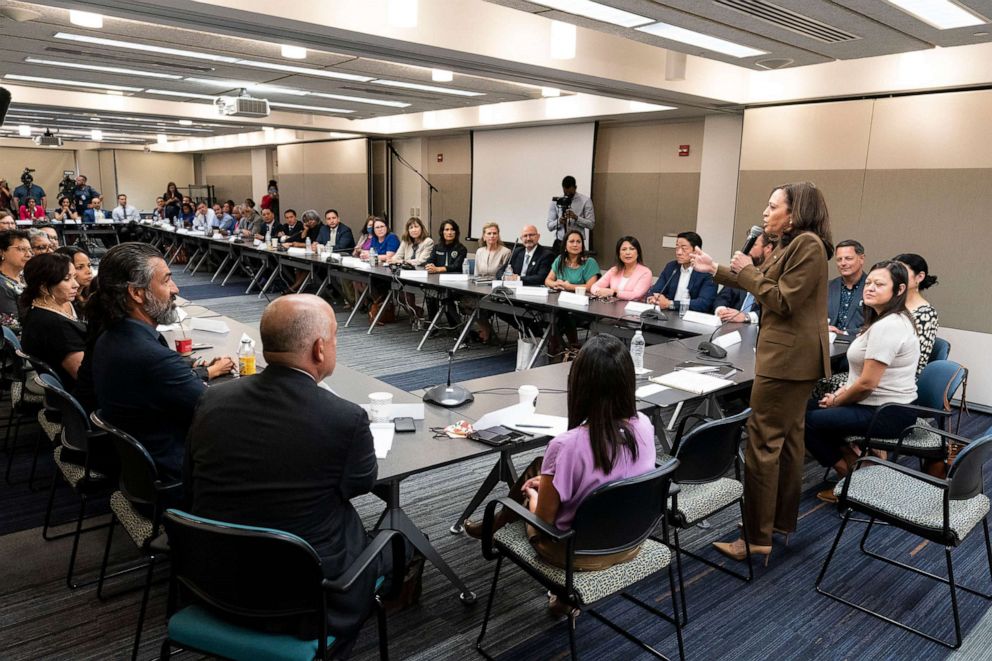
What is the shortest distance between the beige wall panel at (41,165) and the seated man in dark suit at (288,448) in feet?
75.1

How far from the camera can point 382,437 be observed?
2.39 m

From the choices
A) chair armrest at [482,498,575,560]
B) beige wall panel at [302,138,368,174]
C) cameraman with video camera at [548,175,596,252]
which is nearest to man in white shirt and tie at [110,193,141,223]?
beige wall panel at [302,138,368,174]

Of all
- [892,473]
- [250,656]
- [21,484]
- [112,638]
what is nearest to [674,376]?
[892,473]

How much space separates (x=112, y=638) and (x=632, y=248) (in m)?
4.54

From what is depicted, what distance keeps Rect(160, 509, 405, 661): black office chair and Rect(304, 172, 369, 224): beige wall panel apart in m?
10.9

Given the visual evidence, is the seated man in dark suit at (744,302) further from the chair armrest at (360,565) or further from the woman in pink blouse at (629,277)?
the chair armrest at (360,565)

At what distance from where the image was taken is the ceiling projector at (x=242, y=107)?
6391 millimetres

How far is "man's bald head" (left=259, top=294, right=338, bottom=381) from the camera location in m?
1.62

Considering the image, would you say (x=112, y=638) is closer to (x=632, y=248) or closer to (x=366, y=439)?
(x=366, y=439)

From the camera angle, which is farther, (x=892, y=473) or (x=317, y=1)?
(x=317, y=1)

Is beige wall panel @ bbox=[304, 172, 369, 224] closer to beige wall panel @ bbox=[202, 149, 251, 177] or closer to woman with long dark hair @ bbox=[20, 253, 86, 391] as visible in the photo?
beige wall panel @ bbox=[202, 149, 251, 177]

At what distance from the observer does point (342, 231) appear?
945cm

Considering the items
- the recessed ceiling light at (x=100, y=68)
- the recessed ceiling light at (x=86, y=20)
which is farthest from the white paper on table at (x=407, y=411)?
the recessed ceiling light at (x=100, y=68)

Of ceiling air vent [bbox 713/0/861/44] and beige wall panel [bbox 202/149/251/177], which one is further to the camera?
beige wall panel [bbox 202/149/251/177]
